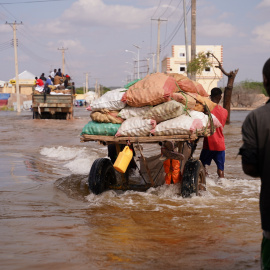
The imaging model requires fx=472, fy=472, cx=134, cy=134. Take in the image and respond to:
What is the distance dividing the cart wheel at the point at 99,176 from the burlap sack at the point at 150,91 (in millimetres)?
1098

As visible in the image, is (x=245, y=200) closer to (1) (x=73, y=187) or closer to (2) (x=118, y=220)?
(2) (x=118, y=220)

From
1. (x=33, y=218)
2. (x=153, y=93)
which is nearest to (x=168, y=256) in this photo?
(x=33, y=218)

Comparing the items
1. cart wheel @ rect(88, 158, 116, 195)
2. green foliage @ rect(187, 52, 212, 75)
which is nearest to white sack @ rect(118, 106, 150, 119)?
cart wheel @ rect(88, 158, 116, 195)

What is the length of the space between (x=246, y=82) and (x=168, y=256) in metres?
66.3

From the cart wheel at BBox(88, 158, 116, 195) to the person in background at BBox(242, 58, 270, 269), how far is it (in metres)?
4.09

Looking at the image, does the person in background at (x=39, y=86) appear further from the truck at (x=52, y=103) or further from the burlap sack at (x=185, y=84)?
the burlap sack at (x=185, y=84)

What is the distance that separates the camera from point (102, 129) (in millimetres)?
6406

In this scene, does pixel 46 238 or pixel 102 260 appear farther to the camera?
pixel 46 238

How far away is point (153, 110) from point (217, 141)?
1892mm

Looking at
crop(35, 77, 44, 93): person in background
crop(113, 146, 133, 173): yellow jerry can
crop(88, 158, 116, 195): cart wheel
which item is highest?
crop(35, 77, 44, 93): person in background

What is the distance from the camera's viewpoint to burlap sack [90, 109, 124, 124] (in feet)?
21.1

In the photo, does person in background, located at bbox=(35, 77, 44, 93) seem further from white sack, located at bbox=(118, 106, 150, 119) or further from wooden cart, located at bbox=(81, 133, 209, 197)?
white sack, located at bbox=(118, 106, 150, 119)

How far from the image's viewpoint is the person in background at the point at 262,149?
2.75 m

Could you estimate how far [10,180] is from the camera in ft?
28.0
